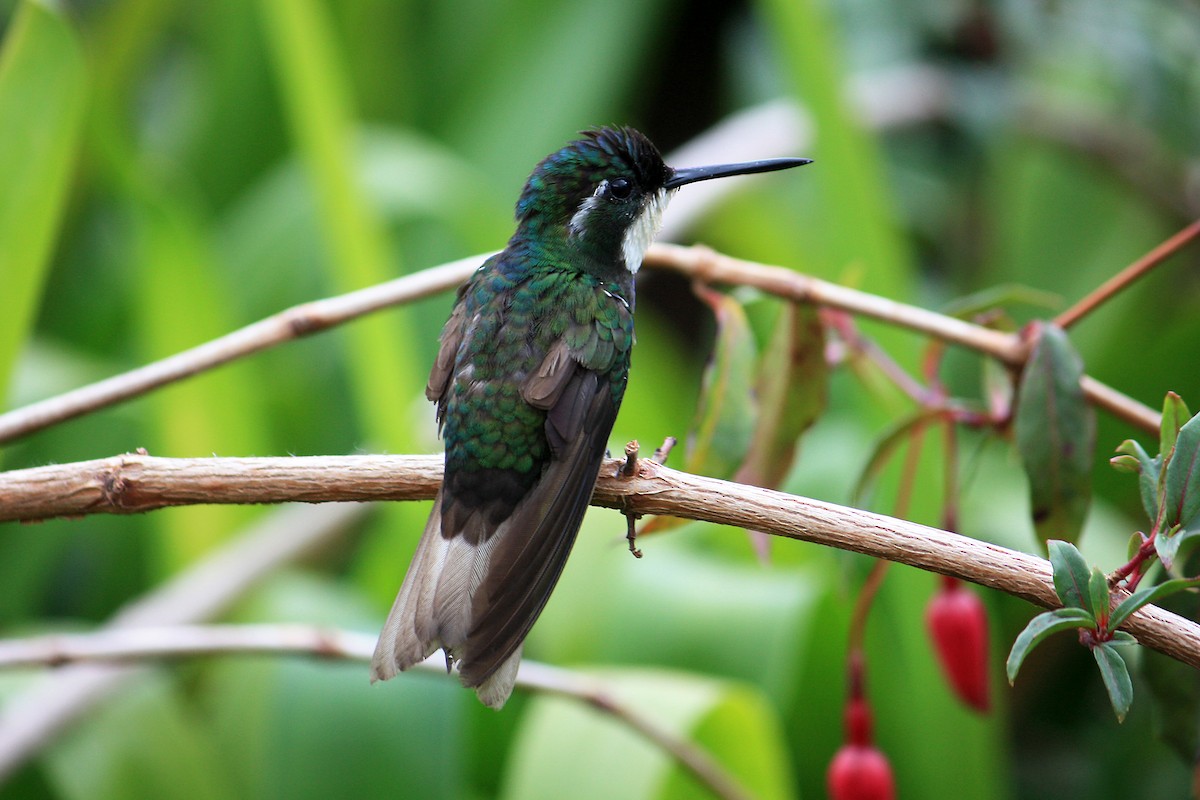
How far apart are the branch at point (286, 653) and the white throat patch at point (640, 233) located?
0.51m

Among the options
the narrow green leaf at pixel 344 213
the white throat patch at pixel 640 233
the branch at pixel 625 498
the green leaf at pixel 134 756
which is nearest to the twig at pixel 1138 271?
the branch at pixel 625 498

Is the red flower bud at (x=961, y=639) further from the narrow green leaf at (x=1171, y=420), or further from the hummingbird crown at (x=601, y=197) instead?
the hummingbird crown at (x=601, y=197)

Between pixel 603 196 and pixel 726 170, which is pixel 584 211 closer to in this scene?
pixel 603 196

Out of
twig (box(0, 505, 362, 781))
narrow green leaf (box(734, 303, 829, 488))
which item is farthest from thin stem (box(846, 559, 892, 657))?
twig (box(0, 505, 362, 781))

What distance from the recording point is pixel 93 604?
2.96m

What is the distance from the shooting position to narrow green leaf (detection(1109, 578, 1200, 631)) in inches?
32.3

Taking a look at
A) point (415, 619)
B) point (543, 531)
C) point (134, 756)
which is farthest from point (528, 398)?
point (134, 756)

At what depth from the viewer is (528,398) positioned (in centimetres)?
126

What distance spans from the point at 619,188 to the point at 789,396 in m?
0.34

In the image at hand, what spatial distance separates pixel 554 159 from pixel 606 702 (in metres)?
0.65

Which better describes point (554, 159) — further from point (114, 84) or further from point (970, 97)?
point (114, 84)

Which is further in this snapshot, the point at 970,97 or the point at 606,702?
the point at 970,97

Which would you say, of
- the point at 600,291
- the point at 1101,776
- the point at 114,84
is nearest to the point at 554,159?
the point at 600,291

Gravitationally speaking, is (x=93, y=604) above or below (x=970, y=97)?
below
